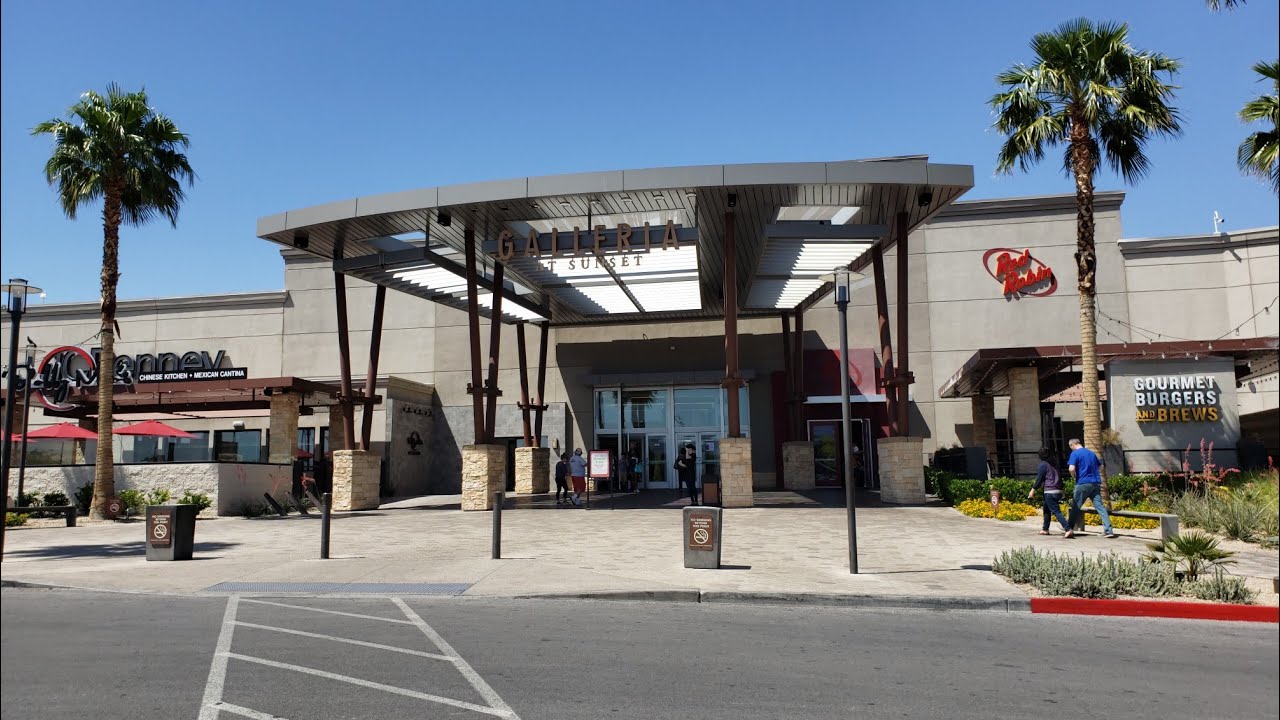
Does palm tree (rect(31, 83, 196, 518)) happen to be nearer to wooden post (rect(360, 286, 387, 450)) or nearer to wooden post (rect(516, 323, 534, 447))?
wooden post (rect(360, 286, 387, 450))

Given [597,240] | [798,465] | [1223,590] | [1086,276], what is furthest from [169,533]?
[798,465]

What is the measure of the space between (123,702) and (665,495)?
2263 cm

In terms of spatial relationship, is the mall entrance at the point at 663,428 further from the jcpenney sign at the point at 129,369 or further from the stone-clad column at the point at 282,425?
the jcpenney sign at the point at 129,369

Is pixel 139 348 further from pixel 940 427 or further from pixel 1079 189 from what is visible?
pixel 1079 189

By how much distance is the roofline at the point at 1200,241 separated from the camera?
30797 mm

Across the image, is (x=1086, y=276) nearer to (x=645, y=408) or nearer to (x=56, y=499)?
(x=645, y=408)

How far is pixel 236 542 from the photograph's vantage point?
16766 mm

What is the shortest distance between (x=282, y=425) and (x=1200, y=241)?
31.5 meters

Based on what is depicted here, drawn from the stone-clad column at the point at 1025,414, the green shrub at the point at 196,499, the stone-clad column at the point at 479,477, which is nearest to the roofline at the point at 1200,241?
the stone-clad column at the point at 1025,414

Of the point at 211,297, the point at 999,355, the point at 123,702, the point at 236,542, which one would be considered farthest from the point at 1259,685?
the point at 211,297

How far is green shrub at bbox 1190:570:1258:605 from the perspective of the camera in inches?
336

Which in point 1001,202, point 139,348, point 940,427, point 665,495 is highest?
point 1001,202

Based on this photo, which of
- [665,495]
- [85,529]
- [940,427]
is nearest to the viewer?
[85,529]

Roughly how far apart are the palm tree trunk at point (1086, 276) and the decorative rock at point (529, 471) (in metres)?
18.1
